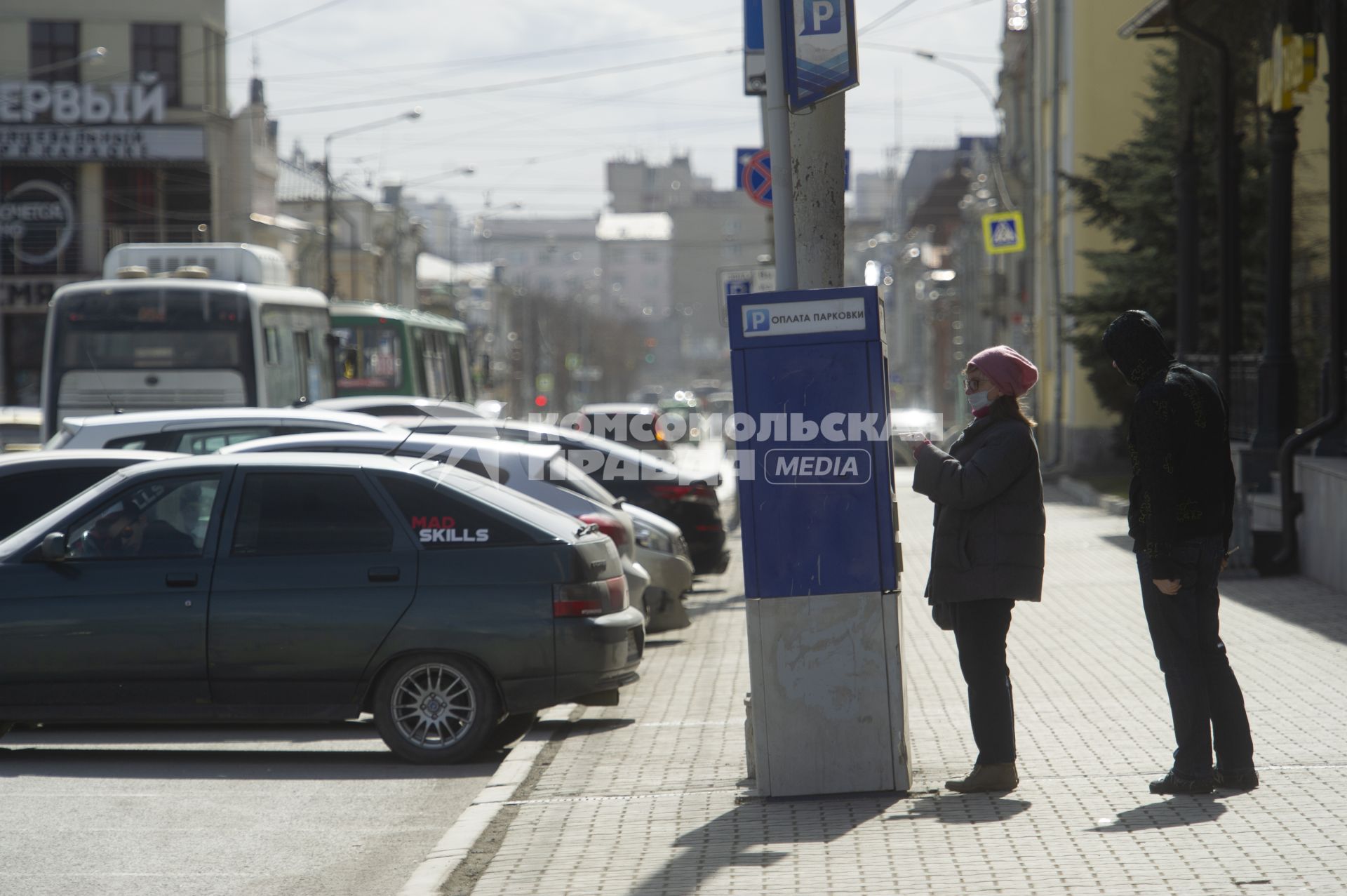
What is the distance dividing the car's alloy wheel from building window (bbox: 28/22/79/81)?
49574 millimetres

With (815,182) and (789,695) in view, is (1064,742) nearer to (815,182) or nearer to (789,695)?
(789,695)

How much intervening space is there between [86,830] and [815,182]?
403cm

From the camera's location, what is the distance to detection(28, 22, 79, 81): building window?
5259 centimetres

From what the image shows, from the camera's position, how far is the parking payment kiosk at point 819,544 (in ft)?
20.7

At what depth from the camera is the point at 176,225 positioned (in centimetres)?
5191

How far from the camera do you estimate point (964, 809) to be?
6.11 metres

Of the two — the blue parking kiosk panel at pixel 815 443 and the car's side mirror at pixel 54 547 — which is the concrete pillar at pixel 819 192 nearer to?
the blue parking kiosk panel at pixel 815 443

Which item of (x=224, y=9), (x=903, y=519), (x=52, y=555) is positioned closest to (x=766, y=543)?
(x=52, y=555)

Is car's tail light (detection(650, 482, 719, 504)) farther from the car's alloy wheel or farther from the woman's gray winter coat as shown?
the woman's gray winter coat

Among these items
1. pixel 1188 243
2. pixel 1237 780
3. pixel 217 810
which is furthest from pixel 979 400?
pixel 1188 243

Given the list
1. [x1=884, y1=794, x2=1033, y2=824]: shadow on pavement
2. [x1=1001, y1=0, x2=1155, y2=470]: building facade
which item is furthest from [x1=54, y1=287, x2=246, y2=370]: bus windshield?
[x1=1001, y1=0, x2=1155, y2=470]: building facade

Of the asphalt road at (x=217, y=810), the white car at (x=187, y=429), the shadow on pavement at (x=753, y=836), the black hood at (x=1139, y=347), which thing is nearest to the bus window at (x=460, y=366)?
the white car at (x=187, y=429)

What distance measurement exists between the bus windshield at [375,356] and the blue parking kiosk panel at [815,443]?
2262 cm

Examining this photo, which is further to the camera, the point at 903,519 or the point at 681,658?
the point at 903,519
